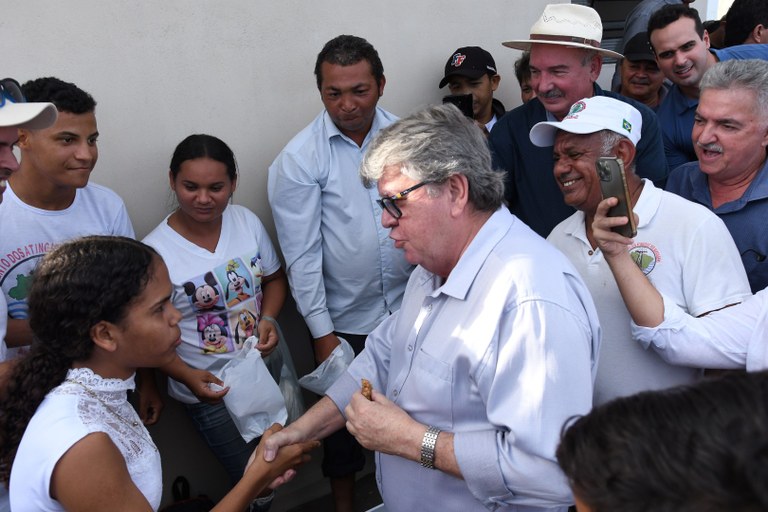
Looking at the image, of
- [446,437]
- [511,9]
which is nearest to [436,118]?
[446,437]

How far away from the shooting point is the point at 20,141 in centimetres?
270

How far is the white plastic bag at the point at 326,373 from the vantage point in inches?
131

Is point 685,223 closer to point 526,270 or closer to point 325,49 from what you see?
point 526,270

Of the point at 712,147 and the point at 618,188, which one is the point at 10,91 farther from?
the point at 712,147

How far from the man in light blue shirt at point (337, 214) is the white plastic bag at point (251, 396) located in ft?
1.66

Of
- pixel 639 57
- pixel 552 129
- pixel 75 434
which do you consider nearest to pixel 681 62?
pixel 639 57

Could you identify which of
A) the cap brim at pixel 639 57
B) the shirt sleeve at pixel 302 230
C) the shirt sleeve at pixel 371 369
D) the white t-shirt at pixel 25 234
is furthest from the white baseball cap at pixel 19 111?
the cap brim at pixel 639 57

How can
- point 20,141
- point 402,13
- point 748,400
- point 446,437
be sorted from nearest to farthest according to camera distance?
point 748,400 → point 446,437 → point 20,141 → point 402,13

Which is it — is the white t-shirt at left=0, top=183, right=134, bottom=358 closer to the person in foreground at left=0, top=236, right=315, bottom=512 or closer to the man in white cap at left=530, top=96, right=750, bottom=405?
the person in foreground at left=0, top=236, right=315, bottom=512

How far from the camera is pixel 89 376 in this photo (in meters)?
1.93

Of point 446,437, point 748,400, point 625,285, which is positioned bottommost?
point 446,437

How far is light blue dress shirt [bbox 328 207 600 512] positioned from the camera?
1707 mm

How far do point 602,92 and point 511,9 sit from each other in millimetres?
1510

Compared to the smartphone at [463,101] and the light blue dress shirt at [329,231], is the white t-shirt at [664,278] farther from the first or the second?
the smartphone at [463,101]
